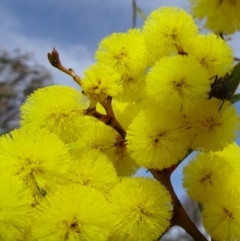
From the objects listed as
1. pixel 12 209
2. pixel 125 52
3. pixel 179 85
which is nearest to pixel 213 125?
pixel 179 85

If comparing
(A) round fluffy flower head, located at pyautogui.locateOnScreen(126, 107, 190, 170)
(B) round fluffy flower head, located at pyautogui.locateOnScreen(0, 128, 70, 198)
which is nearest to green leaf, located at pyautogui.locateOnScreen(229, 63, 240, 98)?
(A) round fluffy flower head, located at pyautogui.locateOnScreen(126, 107, 190, 170)

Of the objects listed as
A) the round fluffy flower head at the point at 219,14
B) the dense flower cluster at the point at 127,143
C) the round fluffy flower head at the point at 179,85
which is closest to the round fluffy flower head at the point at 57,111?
the dense flower cluster at the point at 127,143

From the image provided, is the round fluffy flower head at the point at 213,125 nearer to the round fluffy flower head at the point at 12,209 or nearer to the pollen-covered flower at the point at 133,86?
the pollen-covered flower at the point at 133,86

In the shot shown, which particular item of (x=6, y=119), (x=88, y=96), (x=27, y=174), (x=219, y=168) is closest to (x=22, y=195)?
(x=27, y=174)

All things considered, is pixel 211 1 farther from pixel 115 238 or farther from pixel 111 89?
pixel 115 238

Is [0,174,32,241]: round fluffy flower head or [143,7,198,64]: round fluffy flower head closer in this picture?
[0,174,32,241]: round fluffy flower head

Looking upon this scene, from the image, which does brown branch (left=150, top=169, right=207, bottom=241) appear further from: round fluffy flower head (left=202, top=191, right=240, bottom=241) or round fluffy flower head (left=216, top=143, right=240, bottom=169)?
round fluffy flower head (left=216, top=143, right=240, bottom=169)
